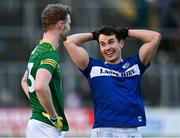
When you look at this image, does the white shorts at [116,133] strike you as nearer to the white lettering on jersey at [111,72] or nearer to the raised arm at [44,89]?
the white lettering on jersey at [111,72]

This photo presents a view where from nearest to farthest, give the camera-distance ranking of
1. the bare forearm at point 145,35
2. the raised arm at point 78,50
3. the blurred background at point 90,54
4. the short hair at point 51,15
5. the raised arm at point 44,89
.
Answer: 1. the raised arm at point 44,89
2. the short hair at point 51,15
3. the raised arm at point 78,50
4. the bare forearm at point 145,35
5. the blurred background at point 90,54

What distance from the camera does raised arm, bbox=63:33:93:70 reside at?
778 cm

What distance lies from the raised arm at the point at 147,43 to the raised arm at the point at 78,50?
0.48 metres

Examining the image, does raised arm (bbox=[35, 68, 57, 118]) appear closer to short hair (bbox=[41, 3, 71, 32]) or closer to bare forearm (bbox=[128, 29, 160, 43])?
short hair (bbox=[41, 3, 71, 32])

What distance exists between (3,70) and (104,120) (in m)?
9.04

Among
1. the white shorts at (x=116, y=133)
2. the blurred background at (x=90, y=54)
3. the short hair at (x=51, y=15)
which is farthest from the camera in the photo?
the blurred background at (x=90, y=54)

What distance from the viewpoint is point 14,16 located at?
57.8 feet

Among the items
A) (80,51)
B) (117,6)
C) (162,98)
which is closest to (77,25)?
(117,6)

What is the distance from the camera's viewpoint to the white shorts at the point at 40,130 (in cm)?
713

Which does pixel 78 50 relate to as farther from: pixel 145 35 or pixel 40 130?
pixel 40 130

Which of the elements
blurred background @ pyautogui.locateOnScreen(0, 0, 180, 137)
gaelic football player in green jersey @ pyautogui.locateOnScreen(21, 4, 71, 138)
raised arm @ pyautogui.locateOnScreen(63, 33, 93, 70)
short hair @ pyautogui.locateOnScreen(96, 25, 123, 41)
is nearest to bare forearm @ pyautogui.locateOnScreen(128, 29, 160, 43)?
short hair @ pyautogui.locateOnScreen(96, 25, 123, 41)

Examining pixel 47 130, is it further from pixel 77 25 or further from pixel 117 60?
pixel 77 25

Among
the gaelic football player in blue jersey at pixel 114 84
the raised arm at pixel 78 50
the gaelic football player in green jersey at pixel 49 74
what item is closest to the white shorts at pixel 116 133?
the gaelic football player in blue jersey at pixel 114 84

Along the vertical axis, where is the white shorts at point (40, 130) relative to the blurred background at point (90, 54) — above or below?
above
